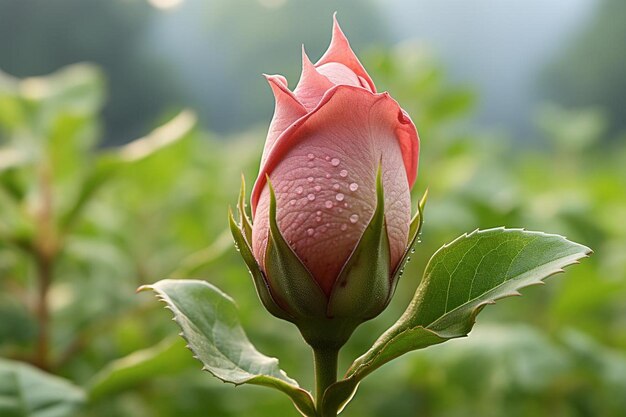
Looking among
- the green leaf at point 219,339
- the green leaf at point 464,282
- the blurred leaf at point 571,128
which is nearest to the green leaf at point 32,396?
the green leaf at point 219,339

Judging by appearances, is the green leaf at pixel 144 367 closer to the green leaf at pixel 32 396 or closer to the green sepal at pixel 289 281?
the green leaf at pixel 32 396

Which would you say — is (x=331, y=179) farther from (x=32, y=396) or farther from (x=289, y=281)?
(x=32, y=396)

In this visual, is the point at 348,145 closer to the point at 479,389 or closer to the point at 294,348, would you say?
A: the point at 479,389

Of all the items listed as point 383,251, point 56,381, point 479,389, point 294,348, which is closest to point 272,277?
point 383,251

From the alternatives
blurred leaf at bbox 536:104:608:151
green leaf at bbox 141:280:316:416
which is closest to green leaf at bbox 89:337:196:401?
green leaf at bbox 141:280:316:416

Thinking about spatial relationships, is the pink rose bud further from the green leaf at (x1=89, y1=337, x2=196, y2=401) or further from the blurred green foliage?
the blurred green foliage

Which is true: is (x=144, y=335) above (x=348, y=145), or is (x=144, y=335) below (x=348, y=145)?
below
